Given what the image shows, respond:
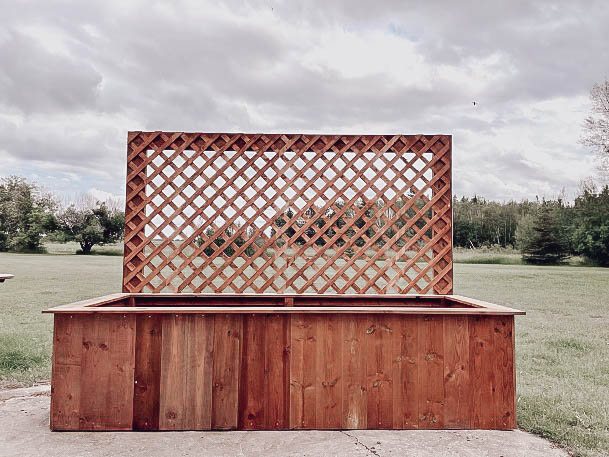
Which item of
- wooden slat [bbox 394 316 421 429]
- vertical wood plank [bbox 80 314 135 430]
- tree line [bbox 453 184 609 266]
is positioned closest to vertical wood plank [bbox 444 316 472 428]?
wooden slat [bbox 394 316 421 429]

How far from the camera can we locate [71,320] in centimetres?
282

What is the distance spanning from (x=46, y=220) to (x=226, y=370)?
12.4 m

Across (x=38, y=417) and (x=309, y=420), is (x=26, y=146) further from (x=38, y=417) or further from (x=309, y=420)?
(x=309, y=420)

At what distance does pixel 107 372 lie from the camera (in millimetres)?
2816

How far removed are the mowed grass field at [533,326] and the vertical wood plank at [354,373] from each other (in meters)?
0.99

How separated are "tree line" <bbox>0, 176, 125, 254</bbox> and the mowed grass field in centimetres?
48

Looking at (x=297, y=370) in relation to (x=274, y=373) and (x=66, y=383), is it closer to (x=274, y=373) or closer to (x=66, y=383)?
(x=274, y=373)

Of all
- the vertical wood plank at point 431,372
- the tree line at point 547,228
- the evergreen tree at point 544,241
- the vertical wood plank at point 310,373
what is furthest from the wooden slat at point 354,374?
the evergreen tree at point 544,241

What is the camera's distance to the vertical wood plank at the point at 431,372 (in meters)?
2.85

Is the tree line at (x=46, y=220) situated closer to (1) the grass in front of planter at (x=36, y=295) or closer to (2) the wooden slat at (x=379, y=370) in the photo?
(1) the grass in front of planter at (x=36, y=295)

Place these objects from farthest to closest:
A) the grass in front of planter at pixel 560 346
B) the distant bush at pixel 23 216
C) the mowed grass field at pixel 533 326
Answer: the distant bush at pixel 23 216 → the mowed grass field at pixel 533 326 → the grass in front of planter at pixel 560 346

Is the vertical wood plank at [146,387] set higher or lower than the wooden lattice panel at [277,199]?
lower

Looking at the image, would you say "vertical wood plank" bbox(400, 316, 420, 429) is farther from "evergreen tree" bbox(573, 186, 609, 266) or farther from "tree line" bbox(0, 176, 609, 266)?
"evergreen tree" bbox(573, 186, 609, 266)

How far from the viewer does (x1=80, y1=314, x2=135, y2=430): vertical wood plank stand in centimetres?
281
